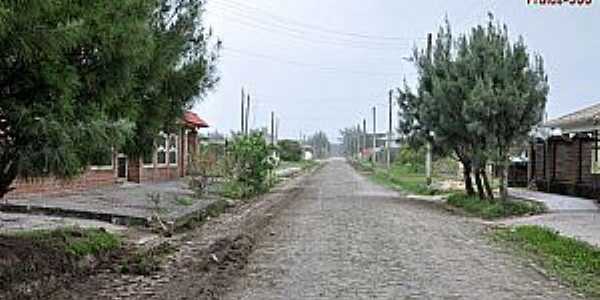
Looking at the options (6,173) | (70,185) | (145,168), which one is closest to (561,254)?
(6,173)

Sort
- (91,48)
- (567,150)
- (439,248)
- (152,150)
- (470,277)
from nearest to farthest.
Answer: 1. (91,48)
2. (470,277)
3. (152,150)
4. (439,248)
5. (567,150)

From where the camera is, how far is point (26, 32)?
750cm

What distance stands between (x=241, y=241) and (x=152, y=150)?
3.40 metres

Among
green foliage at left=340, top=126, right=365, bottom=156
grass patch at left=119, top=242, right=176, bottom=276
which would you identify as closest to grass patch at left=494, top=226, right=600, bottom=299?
grass patch at left=119, top=242, right=176, bottom=276

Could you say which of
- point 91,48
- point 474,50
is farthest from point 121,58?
point 474,50

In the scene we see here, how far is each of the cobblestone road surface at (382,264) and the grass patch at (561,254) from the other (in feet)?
1.30

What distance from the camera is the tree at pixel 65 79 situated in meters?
7.63

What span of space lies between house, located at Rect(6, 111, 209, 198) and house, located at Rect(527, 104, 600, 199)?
46.4ft

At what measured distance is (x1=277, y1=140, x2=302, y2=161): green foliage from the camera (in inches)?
4328

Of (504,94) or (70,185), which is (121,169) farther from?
(504,94)

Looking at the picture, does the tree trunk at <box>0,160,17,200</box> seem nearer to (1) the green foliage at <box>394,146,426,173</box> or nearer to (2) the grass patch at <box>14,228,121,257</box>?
(2) the grass patch at <box>14,228,121,257</box>

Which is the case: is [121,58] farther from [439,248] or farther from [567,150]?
[567,150]

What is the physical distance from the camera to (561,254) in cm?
1459

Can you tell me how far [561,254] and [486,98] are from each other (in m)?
10.5
